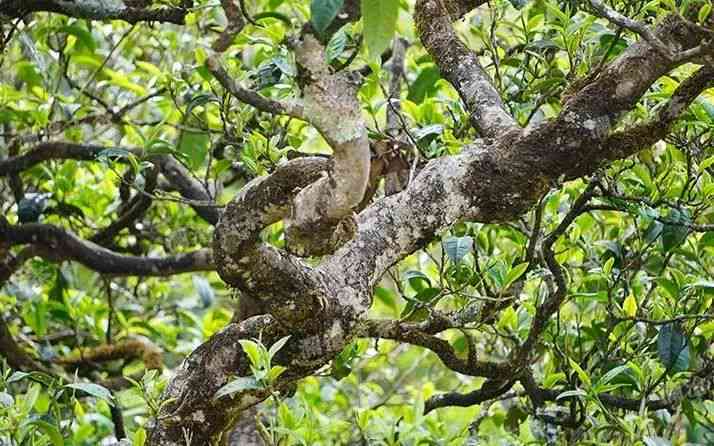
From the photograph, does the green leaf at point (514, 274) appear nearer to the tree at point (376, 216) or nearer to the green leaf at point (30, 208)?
the tree at point (376, 216)

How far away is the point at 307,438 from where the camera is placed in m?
1.44

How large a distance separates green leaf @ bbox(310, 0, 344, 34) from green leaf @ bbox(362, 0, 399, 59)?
0.27ft


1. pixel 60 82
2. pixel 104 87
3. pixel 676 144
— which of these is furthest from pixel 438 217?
pixel 104 87

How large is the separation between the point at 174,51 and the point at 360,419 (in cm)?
122

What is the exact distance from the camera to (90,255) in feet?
7.23

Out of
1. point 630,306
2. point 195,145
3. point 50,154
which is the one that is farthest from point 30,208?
point 630,306

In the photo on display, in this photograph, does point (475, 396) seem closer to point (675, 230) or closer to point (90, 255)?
point (675, 230)

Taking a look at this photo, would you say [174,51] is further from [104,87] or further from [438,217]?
[438,217]

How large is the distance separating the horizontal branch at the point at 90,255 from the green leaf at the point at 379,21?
1401 mm

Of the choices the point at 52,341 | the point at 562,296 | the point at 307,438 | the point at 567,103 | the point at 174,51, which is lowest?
the point at 307,438

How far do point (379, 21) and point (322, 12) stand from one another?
9 centimetres

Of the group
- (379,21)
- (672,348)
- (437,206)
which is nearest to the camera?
(379,21)

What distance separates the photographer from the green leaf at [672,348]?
165 cm

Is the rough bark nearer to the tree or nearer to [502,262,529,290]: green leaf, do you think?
the tree
